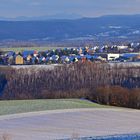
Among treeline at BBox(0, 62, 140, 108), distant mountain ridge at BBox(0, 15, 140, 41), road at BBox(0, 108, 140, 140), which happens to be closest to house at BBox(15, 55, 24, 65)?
treeline at BBox(0, 62, 140, 108)

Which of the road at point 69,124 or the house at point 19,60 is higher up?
the road at point 69,124

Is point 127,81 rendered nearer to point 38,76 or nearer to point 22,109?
point 38,76

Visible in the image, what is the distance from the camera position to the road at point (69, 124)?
22828 mm

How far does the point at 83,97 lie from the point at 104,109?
776cm

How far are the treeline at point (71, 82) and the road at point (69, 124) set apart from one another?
741cm

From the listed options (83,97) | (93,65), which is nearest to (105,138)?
(83,97)

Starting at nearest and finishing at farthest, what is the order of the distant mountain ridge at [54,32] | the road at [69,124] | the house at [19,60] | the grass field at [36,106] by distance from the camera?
the road at [69,124]
the grass field at [36,106]
the house at [19,60]
the distant mountain ridge at [54,32]

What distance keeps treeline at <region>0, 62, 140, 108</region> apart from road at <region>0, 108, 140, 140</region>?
7.41 m

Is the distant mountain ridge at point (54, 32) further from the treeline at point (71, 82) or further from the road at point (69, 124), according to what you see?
the road at point (69, 124)

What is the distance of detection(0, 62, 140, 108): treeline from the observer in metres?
39.9

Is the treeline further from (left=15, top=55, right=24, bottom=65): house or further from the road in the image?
(left=15, top=55, right=24, bottom=65): house

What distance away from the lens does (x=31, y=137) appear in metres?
22.0

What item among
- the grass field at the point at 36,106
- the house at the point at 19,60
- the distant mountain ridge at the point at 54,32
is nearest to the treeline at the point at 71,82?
the grass field at the point at 36,106

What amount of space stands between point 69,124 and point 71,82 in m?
22.7
